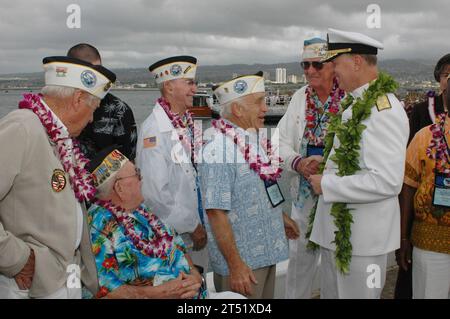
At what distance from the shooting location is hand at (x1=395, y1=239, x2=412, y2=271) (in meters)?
3.35

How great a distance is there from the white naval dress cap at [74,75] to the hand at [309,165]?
1700 mm

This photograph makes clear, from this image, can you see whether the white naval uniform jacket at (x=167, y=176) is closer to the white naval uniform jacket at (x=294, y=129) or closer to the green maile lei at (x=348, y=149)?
the white naval uniform jacket at (x=294, y=129)

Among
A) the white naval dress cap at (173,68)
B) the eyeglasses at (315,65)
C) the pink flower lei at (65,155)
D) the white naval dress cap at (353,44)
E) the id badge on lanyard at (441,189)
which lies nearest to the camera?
the pink flower lei at (65,155)

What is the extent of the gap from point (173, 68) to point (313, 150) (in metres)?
1.43

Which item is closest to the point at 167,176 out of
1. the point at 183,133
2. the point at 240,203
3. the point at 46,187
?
the point at 183,133

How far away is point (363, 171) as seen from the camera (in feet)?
9.09

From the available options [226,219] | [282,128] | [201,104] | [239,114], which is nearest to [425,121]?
[282,128]

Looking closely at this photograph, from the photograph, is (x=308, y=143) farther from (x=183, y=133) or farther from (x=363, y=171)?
(x=363, y=171)

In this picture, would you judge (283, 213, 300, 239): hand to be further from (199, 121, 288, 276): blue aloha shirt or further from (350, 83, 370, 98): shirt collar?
(350, 83, 370, 98): shirt collar

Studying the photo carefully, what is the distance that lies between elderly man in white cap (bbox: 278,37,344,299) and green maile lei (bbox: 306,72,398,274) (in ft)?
3.12

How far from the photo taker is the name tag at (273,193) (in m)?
3.03

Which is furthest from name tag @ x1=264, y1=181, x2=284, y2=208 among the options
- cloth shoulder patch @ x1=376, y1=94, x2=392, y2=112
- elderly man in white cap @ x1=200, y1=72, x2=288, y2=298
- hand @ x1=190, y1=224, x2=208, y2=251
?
hand @ x1=190, y1=224, x2=208, y2=251

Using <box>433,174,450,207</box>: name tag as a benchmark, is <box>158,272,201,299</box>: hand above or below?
below

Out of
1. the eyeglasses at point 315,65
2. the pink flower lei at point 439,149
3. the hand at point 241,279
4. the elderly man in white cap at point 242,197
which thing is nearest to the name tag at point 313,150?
the eyeglasses at point 315,65
